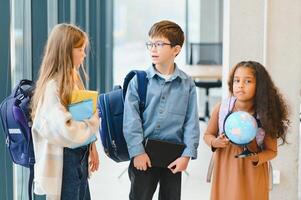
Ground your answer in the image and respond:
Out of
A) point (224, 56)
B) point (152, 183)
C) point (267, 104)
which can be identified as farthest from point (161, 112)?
point (224, 56)

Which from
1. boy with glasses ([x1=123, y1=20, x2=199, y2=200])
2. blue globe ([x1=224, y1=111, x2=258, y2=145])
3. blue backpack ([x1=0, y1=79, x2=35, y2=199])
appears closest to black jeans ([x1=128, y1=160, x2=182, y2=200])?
boy with glasses ([x1=123, y1=20, x2=199, y2=200])

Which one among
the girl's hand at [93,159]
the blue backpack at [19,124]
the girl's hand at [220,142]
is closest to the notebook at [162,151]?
the girl's hand at [220,142]

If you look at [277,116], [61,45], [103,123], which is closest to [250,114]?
[277,116]

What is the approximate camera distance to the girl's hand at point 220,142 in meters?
2.55

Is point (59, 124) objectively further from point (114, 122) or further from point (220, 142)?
point (220, 142)

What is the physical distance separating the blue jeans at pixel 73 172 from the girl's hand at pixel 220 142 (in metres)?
0.60

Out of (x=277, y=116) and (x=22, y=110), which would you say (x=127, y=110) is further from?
(x=277, y=116)

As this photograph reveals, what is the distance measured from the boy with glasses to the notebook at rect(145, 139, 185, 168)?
0.02 metres

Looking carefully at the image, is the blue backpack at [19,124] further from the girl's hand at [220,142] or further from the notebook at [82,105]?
the girl's hand at [220,142]

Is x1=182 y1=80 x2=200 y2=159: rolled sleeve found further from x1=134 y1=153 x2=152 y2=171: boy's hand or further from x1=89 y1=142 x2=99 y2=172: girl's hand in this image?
x1=89 y1=142 x2=99 y2=172: girl's hand

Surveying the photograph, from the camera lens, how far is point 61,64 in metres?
2.45

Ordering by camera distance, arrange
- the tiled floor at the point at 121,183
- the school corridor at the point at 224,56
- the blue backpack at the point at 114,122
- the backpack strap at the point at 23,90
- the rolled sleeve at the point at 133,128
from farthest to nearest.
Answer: the tiled floor at the point at 121,183
the school corridor at the point at 224,56
the blue backpack at the point at 114,122
the rolled sleeve at the point at 133,128
the backpack strap at the point at 23,90

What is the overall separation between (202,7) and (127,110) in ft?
23.7

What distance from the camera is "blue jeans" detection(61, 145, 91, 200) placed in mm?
2498
